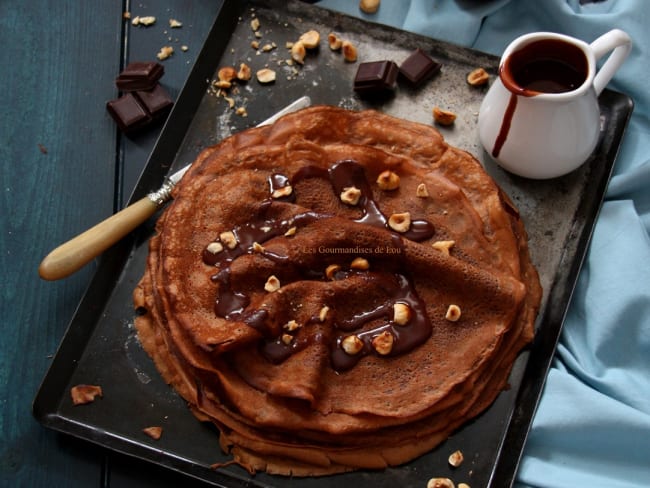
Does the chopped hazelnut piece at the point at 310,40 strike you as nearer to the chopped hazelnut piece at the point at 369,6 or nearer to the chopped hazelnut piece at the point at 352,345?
the chopped hazelnut piece at the point at 369,6

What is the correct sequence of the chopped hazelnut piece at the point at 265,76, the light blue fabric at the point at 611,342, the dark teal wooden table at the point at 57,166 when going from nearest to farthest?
the light blue fabric at the point at 611,342
the dark teal wooden table at the point at 57,166
the chopped hazelnut piece at the point at 265,76

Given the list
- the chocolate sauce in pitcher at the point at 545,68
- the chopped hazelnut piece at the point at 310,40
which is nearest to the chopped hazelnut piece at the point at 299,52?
the chopped hazelnut piece at the point at 310,40

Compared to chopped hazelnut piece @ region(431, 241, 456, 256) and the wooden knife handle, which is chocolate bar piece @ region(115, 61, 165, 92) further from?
chopped hazelnut piece @ region(431, 241, 456, 256)

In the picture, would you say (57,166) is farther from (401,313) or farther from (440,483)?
(440,483)

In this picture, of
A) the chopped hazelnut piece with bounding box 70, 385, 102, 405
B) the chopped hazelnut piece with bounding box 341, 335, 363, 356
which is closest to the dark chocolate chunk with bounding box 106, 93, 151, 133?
the chopped hazelnut piece with bounding box 70, 385, 102, 405

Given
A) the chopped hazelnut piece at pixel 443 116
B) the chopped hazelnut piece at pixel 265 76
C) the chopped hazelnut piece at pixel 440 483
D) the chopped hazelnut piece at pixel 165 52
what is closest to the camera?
the chopped hazelnut piece at pixel 440 483

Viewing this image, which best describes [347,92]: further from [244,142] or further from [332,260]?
[332,260]

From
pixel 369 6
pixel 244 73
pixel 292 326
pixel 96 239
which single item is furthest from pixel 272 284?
pixel 369 6
